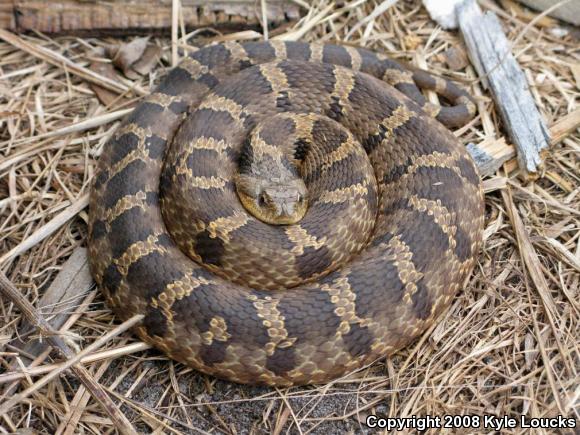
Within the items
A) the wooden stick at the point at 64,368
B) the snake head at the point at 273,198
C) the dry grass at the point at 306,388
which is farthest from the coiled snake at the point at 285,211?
the wooden stick at the point at 64,368

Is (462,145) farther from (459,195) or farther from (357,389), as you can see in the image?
(357,389)

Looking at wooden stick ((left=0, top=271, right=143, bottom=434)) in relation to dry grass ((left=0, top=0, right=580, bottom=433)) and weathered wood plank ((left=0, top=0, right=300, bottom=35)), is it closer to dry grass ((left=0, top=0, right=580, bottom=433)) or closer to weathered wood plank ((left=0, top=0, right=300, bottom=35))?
dry grass ((left=0, top=0, right=580, bottom=433))

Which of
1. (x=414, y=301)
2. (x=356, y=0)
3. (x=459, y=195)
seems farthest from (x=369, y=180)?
(x=356, y=0)

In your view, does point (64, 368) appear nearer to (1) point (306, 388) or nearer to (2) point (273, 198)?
(1) point (306, 388)

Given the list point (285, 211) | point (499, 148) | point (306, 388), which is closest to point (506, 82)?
point (499, 148)

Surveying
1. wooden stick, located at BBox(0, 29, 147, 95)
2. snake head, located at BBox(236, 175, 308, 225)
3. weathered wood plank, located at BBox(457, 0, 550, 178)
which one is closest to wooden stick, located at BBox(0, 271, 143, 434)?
snake head, located at BBox(236, 175, 308, 225)

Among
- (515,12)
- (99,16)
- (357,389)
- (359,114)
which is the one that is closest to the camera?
(357,389)
